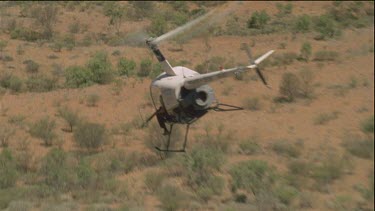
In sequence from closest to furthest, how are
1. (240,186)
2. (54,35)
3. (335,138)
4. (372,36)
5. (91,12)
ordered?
1. (240,186)
2. (335,138)
3. (372,36)
4. (54,35)
5. (91,12)

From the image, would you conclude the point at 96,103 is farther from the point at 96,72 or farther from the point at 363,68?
the point at 363,68

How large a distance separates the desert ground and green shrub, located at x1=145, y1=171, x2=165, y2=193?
1.4 inches

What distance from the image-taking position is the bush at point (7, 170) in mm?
12961

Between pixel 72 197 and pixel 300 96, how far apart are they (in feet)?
40.7

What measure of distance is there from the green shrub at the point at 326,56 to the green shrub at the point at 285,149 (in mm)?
13329

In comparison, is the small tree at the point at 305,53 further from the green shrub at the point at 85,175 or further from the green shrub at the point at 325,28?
the green shrub at the point at 85,175

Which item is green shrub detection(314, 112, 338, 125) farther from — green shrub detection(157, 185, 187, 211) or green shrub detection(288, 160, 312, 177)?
green shrub detection(157, 185, 187, 211)

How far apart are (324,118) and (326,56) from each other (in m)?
11.1

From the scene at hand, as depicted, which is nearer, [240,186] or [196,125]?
[240,186]

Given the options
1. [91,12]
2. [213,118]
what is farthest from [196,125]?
[91,12]

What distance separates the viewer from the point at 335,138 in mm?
16406

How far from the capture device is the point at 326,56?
28797mm

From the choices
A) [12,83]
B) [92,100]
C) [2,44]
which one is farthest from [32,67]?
[92,100]

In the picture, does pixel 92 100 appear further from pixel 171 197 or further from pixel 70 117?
pixel 171 197
